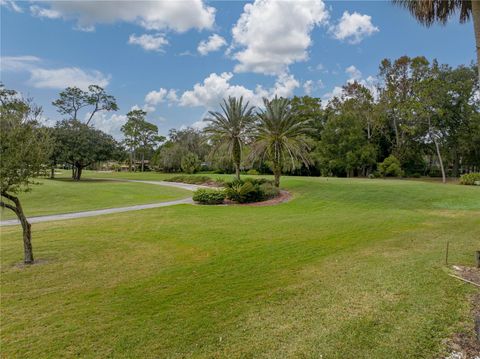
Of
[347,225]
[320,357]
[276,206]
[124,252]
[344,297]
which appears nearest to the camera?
[320,357]

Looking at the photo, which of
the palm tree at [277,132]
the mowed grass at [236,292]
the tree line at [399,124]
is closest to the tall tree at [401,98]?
the tree line at [399,124]

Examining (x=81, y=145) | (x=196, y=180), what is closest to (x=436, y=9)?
(x=196, y=180)

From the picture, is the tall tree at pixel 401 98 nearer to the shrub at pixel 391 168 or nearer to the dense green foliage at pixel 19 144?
the shrub at pixel 391 168

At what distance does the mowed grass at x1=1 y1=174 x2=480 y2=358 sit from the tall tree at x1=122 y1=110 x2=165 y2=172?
181ft

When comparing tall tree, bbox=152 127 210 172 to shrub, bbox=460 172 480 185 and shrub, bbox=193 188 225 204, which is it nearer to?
shrub, bbox=193 188 225 204

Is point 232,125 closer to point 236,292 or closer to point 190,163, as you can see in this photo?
point 236,292

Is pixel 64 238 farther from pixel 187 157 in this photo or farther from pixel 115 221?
pixel 187 157

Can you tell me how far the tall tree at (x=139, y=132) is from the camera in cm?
6147

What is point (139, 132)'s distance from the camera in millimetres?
63062

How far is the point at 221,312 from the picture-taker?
4.17 m

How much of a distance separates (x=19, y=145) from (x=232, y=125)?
53.5 ft

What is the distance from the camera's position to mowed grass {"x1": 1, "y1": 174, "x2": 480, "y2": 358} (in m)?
3.44

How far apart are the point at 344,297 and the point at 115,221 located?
9734mm

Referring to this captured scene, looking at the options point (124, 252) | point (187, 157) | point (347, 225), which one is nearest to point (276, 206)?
point (347, 225)
